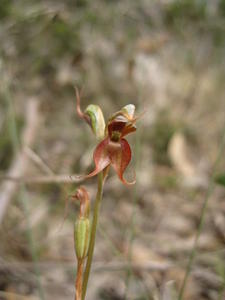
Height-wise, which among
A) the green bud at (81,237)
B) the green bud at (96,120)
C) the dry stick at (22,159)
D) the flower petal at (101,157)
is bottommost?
the green bud at (81,237)

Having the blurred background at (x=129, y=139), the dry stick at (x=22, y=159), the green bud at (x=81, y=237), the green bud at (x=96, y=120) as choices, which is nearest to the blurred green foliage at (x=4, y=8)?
the blurred background at (x=129, y=139)

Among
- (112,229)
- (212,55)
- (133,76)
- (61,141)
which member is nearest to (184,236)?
(112,229)

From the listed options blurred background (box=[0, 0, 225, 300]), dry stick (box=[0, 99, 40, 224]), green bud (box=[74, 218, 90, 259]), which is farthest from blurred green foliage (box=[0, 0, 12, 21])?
green bud (box=[74, 218, 90, 259])

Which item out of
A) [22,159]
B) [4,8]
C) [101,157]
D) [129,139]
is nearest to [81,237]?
[101,157]

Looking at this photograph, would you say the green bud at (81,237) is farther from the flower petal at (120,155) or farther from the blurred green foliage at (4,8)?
the blurred green foliage at (4,8)

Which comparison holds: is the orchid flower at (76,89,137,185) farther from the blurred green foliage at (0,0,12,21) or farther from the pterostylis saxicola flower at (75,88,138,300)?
the blurred green foliage at (0,0,12,21)

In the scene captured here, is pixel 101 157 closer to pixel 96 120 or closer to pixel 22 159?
pixel 96 120

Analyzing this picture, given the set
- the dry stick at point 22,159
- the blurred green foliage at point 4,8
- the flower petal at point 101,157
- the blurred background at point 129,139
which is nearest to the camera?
the flower petal at point 101,157
